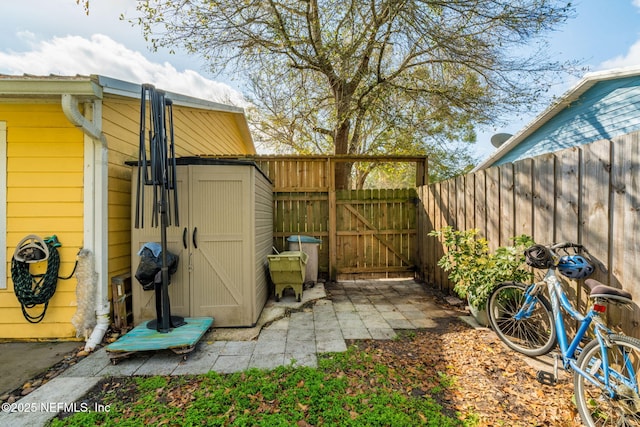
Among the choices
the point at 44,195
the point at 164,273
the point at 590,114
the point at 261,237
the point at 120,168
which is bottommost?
the point at 164,273

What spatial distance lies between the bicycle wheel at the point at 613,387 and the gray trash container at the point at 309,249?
3527 millimetres

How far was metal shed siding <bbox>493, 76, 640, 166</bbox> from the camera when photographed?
4656 millimetres

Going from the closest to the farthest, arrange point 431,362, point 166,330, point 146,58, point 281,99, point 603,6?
point 431,362
point 166,330
point 603,6
point 146,58
point 281,99

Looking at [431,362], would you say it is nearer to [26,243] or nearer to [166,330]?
[166,330]

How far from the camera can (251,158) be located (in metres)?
5.09

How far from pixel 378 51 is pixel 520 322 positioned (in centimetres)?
635

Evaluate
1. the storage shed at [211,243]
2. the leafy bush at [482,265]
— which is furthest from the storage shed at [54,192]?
the leafy bush at [482,265]

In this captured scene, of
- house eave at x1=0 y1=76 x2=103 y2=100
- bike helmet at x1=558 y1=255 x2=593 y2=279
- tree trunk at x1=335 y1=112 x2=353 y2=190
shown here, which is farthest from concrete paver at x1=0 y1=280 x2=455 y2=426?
tree trunk at x1=335 y1=112 x2=353 y2=190

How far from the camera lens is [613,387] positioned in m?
1.54

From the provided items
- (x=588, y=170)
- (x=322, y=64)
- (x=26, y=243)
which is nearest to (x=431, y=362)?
(x=588, y=170)

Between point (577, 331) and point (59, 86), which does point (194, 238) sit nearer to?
point (59, 86)

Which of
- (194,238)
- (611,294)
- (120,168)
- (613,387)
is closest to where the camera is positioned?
(613,387)

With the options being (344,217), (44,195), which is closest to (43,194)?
(44,195)

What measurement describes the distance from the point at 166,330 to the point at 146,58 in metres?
5.20
